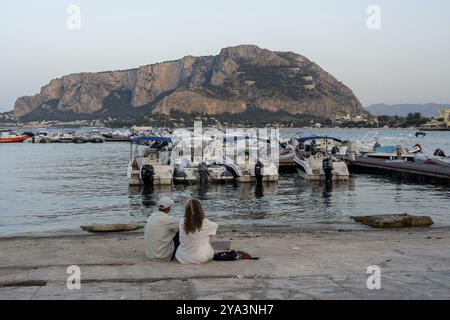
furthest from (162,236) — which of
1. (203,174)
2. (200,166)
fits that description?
(200,166)

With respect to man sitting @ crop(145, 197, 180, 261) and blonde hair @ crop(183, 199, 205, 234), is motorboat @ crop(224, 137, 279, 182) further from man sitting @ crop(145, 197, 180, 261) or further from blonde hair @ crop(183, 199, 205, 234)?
blonde hair @ crop(183, 199, 205, 234)

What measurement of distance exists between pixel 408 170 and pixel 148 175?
17.2 metres

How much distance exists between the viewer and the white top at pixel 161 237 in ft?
30.8

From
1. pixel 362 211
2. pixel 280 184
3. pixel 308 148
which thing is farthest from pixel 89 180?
pixel 362 211

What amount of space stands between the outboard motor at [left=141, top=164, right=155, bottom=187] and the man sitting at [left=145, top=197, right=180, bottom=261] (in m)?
22.0

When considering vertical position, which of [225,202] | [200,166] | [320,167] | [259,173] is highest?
[200,166]

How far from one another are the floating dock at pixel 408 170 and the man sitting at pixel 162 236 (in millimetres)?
26543

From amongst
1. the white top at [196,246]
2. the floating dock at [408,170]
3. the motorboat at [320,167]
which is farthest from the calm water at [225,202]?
the white top at [196,246]

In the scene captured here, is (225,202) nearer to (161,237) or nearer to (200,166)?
(200,166)

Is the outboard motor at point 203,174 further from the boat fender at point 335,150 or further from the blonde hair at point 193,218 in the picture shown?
the blonde hair at point 193,218

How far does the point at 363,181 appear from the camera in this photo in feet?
122

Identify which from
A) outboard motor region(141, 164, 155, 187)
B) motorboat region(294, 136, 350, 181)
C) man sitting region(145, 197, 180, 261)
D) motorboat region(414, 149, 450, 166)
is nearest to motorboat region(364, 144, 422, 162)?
motorboat region(414, 149, 450, 166)

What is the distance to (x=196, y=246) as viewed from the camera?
9008 millimetres

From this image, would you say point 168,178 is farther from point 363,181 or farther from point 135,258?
point 135,258
